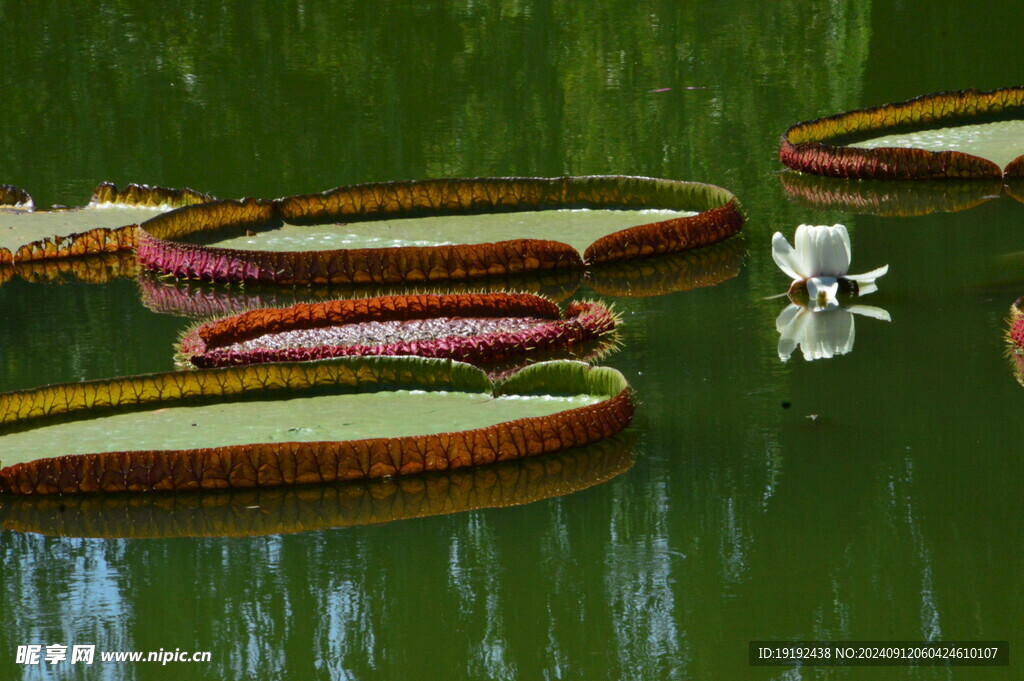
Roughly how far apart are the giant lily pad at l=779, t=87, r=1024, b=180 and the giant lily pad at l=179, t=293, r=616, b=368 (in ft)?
9.34

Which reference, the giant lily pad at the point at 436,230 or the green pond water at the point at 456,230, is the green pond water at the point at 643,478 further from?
the green pond water at the point at 456,230

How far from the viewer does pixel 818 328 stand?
5.30 meters

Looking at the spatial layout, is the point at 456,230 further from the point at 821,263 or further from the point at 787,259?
the point at 821,263

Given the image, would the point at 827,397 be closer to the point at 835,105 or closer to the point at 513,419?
the point at 513,419

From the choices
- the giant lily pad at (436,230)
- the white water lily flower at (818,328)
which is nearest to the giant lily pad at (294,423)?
the white water lily flower at (818,328)

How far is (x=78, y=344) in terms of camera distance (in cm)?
553

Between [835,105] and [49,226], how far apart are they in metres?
4.77

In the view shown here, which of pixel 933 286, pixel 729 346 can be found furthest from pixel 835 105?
pixel 729 346

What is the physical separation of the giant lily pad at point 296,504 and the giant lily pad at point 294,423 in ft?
0.11

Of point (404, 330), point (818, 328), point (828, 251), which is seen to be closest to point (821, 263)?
point (828, 251)

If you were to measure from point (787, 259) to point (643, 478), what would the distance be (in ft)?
6.87

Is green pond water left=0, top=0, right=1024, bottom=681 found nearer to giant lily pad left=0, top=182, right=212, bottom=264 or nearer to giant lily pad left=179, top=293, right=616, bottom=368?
giant lily pad left=179, top=293, right=616, bottom=368

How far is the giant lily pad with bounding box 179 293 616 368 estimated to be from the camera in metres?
4.99

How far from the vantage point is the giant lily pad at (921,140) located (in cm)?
770
